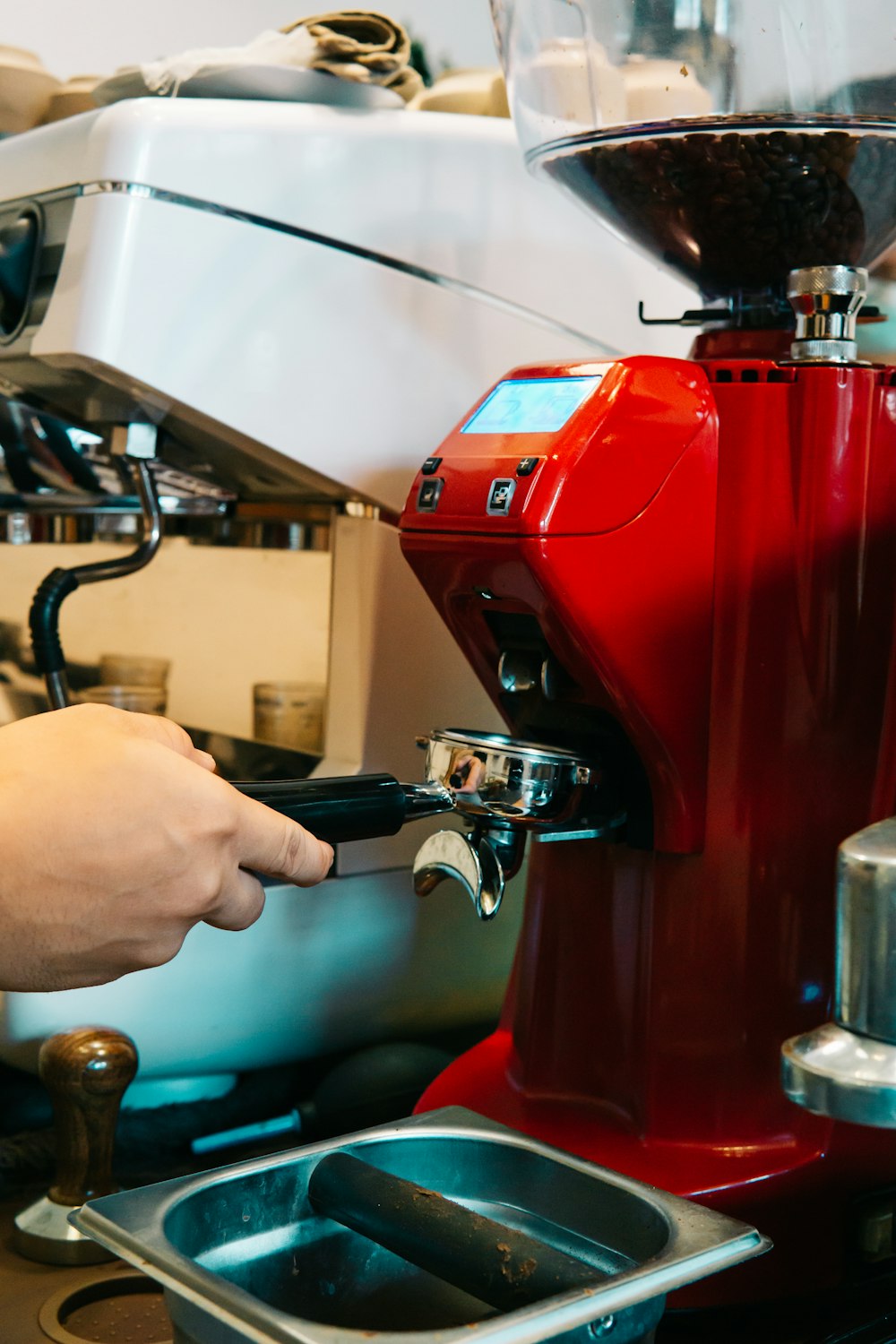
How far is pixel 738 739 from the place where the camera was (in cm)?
61

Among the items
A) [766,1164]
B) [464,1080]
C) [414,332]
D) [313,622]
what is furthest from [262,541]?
[766,1164]

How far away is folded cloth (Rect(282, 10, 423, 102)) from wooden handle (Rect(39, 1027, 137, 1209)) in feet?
1.76

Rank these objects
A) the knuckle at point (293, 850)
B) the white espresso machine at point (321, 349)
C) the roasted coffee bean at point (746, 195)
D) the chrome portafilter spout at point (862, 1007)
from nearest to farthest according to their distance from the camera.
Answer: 1. the chrome portafilter spout at point (862, 1007)
2. the knuckle at point (293, 850)
3. the roasted coffee bean at point (746, 195)
4. the white espresso machine at point (321, 349)

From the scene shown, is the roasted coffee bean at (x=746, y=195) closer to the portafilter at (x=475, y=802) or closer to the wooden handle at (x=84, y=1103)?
the portafilter at (x=475, y=802)

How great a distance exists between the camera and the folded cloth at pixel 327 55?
784mm

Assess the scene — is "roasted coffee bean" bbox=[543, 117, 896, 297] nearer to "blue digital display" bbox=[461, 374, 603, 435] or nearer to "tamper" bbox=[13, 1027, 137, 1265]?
"blue digital display" bbox=[461, 374, 603, 435]

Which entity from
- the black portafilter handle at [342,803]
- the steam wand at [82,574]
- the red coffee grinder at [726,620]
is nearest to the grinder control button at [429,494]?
the red coffee grinder at [726,620]

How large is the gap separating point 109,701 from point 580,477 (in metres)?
0.50

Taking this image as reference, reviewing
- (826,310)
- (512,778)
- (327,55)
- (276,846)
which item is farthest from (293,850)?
(327,55)

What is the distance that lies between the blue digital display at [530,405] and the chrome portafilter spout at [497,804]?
13cm

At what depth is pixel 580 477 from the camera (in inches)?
22.0

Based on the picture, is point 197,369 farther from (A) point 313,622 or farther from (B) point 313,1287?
(B) point 313,1287

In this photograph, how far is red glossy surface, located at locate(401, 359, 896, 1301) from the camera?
59cm

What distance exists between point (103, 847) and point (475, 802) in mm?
179
